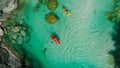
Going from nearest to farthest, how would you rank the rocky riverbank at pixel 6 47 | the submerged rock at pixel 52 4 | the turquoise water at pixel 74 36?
1. the rocky riverbank at pixel 6 47
2. the submerged rock at pixel 52 4
3. the turquoise water at pixel 74 36

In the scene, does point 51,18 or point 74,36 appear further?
point 74,36

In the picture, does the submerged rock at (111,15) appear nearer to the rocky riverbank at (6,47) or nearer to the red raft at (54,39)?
the red raft at (54,39)

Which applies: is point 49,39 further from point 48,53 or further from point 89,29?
point 89,29

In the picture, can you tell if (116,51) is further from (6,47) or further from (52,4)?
(6,47)

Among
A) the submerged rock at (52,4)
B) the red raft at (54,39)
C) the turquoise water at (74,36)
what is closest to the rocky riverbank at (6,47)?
the turquoise water at (74,36)


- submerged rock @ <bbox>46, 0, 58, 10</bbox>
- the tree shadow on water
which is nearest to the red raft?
submerged rock @ <bbox>46, 0, 58, 10</bbox>

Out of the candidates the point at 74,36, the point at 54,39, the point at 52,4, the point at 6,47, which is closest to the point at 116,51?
the point at 74,36
